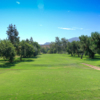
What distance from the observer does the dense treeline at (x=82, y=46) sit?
29.4 metres

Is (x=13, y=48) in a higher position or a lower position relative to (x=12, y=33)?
lower

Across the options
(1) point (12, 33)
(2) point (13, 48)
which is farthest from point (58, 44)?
(2) point (13, 48)

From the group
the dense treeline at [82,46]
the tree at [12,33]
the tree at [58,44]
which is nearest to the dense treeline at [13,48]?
the tree at [12,33]

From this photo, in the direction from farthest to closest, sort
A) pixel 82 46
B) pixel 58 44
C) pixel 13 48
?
1. pixel 58 44
2. pixel 82 46
3. pixel 13 48

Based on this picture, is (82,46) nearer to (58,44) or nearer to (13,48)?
(13,48)

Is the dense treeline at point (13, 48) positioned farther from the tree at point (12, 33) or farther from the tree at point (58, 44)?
the tree at point (58, 44)

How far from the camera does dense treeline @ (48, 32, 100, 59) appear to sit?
1158 inches

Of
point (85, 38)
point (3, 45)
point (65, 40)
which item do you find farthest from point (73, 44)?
point (65, 40)

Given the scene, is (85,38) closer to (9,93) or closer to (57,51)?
(9,93)

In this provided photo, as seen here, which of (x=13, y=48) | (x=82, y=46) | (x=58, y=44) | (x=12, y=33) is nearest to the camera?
(x=13, y=48)

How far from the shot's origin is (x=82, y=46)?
167ft

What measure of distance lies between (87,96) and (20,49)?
131 ft

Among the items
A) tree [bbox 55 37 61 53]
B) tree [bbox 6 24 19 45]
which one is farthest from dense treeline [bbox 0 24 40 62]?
tree [bbox 55 37 61 53]

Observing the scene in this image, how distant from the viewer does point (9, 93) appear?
8859mm
